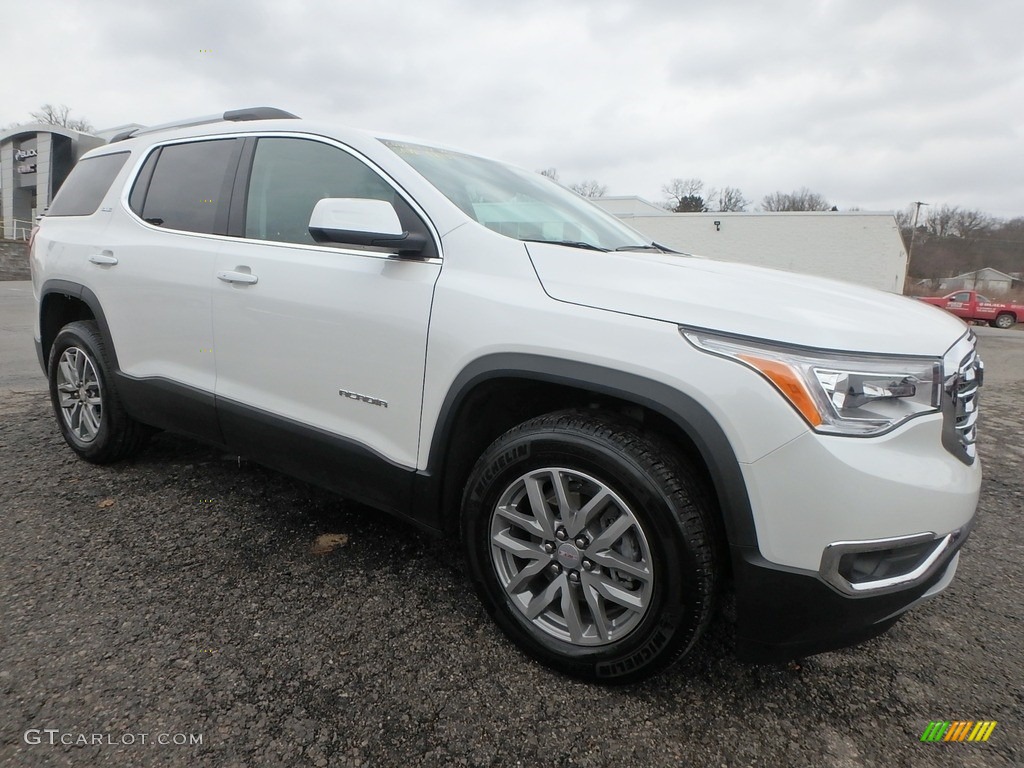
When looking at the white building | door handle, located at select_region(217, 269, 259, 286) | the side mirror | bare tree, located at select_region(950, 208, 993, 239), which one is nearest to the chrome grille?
the side mirror

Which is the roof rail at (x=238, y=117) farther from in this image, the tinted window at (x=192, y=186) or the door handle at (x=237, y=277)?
the door handle at (x=237, y=277)

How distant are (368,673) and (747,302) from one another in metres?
1.55

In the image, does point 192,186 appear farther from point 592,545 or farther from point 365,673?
point 592,545

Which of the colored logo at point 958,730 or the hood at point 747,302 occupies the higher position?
the hood at point 747,302

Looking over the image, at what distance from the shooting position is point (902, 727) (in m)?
1.77

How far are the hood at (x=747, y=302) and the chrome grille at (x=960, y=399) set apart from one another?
0.15 feet

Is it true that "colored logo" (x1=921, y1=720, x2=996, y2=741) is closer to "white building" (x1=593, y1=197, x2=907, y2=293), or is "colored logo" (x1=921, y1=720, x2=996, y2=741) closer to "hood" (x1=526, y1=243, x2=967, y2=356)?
"hood" (x1=526, y1=243, x2=967, y2=356)

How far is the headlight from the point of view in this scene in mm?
1506

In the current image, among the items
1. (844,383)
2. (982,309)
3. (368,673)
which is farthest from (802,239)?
(368,673)

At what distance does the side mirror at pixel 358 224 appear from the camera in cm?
199

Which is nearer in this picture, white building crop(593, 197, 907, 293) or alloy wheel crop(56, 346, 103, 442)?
alloy wheel crop(56, 346, 103, 442)

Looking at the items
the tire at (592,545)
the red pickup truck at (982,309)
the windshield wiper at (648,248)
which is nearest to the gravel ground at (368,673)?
the tire at (592,545)

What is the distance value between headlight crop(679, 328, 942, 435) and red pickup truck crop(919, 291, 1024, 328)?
29895 mm

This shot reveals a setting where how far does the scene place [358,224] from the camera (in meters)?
1.99
